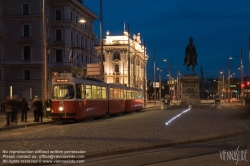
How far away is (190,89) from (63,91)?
103ft

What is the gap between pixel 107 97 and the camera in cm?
3838

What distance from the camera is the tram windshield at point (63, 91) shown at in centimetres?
3017

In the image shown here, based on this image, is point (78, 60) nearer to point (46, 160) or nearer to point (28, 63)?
point (28, 63)

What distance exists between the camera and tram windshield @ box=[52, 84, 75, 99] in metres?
30.2

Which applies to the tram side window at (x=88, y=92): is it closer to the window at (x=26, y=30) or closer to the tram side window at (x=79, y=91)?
the tram side window at (x=79, y=91)

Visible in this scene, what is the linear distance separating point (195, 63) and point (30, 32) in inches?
1120

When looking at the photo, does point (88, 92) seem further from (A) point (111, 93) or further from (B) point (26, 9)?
(B) point (26, 9)

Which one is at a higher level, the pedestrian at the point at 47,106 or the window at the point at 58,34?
the window at the point at 58,34

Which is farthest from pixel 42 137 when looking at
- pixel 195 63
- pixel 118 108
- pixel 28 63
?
pixel 28 63

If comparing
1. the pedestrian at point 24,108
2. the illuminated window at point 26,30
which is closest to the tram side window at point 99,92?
the pedestrian at point 24,108

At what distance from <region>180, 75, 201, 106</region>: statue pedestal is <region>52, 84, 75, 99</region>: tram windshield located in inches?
1186

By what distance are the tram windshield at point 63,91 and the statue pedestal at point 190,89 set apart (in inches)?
1186

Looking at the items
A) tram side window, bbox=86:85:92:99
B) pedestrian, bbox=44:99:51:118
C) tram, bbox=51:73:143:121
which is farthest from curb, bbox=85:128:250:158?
pedestrian, bbox=44:99:51:118

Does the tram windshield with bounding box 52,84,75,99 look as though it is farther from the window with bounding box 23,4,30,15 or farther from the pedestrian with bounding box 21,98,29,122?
the window with bounding box 23,4,30,15
